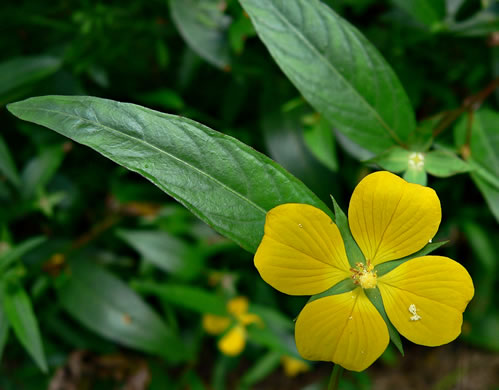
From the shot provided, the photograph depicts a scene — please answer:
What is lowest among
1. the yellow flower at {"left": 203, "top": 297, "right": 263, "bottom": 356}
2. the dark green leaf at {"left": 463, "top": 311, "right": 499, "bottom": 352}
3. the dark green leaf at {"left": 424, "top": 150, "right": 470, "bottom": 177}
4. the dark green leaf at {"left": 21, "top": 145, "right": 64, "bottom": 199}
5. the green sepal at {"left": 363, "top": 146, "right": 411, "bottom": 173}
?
the dark green leaf at {"left": 463, "top": 311, "right": 499, "bottom": 352}

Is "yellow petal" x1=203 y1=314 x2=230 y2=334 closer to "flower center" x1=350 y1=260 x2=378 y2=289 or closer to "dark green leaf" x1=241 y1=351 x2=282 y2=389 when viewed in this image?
"dark green leaf" x1=241 y1=351 x2=282 y2=389

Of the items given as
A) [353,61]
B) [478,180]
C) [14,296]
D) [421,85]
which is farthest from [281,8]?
[14,296]

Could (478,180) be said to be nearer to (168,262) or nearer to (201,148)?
(201,148)

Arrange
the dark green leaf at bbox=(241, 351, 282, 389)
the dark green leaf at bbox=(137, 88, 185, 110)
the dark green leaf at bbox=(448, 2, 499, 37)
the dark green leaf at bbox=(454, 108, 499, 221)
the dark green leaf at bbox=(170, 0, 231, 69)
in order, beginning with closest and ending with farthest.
A: the dark green leaf at bbox=(454, 108, 499, 221)
the dark green leaf at bbox=(448, 2, 499, 37)
the dark green leaf at bbox=(170, 0, 231, 69)
the dark green leaf at bbox=(137, 88, 185, 110)
the dark green leaf at bbox=(241, 351, 282, 389)

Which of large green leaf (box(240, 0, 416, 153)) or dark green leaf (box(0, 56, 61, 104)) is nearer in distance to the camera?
large green leaf (box(240, 0, 416, 153))

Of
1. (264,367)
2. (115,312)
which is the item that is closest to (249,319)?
(264,367)

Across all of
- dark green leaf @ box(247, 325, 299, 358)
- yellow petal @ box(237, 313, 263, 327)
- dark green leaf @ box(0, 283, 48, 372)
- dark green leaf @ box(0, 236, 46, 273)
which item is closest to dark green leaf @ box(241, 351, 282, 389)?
dark green leaf @ box(247, 325, 299, 358)
